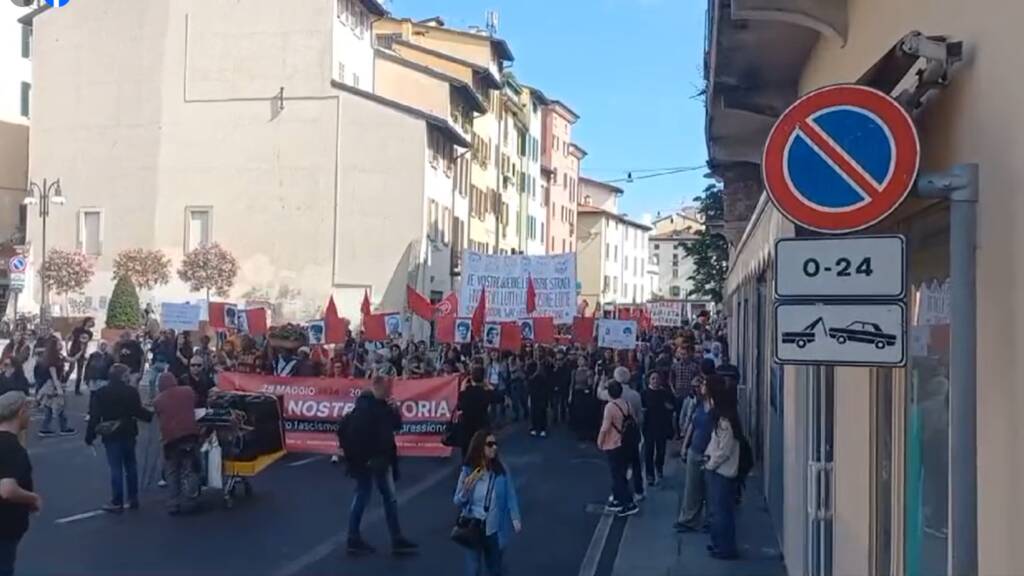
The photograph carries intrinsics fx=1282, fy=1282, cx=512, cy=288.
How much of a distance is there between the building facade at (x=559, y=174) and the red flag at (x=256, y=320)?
5820cm

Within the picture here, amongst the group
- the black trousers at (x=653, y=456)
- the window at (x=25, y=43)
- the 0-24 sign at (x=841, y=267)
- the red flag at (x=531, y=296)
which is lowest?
the black trousers at (x=653, y=456)

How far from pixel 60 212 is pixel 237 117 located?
8447 mm

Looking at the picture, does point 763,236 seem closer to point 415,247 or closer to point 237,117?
point 415,247

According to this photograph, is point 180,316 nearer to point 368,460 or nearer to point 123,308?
point 123,308

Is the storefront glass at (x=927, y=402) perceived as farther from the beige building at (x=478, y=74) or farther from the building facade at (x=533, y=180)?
the building facade at (x=533, y=180)

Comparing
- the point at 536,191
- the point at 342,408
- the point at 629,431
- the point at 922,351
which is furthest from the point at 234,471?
the point at 536,191

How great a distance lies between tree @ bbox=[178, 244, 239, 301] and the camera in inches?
1905

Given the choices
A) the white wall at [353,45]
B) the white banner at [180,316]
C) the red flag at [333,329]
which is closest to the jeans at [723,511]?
the red flag at [333,329]

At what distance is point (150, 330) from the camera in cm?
3466

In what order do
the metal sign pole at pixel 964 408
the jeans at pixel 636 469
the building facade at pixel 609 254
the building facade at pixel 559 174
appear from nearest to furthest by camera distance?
the metal sign pole at pixel 964 408 → the jeans at pixel 636 469 → the building facade at pixel 559 174 → the building facade at pixel 609 254

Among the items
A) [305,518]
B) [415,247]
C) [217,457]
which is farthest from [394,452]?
[415,247]

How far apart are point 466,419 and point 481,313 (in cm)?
1330

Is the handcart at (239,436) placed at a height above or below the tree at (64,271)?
below

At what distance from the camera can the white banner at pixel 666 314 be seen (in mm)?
48594
